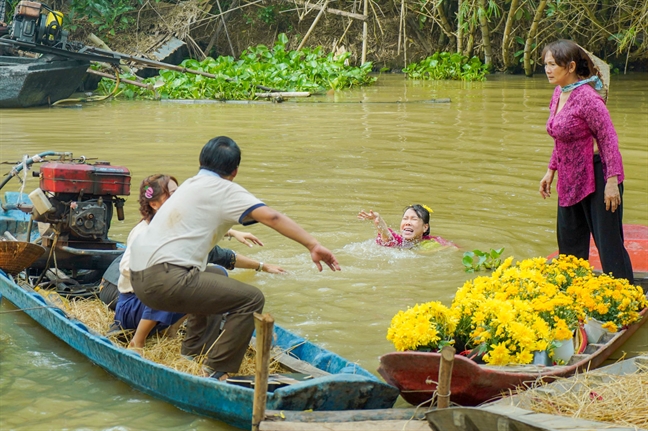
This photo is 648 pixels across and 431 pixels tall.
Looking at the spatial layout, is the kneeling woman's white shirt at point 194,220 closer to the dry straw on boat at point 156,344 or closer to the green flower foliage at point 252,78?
the dry straw on boat at point 156,344

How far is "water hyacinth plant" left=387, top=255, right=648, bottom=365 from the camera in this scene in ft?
14.0

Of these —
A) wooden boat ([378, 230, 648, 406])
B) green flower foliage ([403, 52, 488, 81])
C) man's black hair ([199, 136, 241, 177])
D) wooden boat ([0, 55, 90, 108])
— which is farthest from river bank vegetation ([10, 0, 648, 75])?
wooden boat ([378, 230, 648, 406])

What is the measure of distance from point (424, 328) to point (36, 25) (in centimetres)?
1378

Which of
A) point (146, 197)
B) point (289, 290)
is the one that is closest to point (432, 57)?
point (289, 290)

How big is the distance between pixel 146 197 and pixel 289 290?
6.24ft

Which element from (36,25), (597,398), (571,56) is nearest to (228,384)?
(597,398)

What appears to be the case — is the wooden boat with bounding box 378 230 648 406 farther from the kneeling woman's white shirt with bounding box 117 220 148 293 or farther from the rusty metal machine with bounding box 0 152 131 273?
the rusty metal machine with bounding box 0 152 131 273

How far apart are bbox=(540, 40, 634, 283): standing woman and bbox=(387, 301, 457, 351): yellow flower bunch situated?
1455 millimetres

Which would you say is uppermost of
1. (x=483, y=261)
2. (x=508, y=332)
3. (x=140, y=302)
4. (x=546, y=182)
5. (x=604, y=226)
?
(x=546, y=182)

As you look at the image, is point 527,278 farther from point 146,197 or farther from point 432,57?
point 432,57

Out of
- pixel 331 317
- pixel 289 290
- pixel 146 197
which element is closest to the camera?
pixel 146 197

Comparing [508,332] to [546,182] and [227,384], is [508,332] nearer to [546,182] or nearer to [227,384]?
[227,384]

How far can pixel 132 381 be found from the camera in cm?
484

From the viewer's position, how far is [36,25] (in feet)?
52.7
